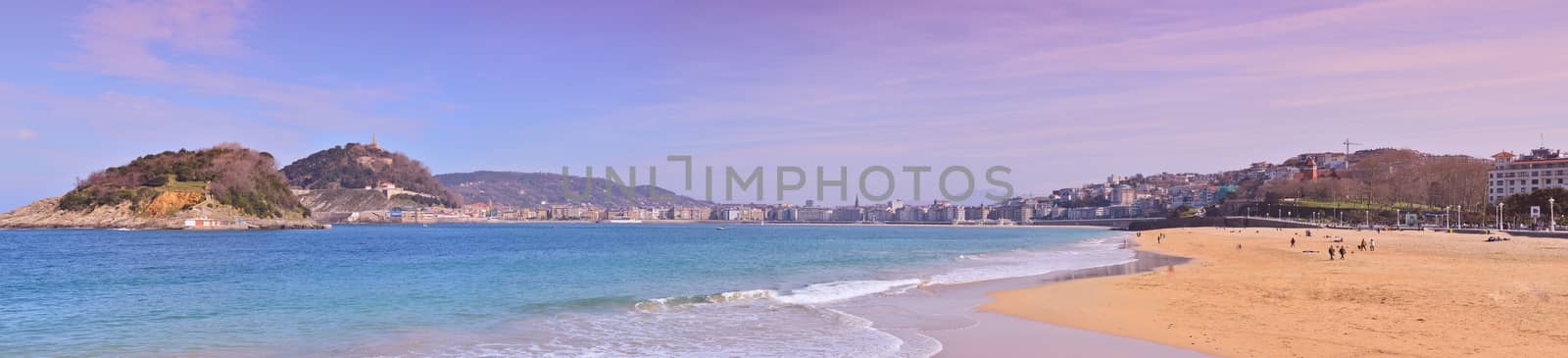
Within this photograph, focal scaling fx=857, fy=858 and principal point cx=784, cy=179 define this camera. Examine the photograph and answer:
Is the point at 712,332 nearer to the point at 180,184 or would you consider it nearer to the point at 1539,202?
the point at 1539,202

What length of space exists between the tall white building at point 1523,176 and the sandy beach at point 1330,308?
9629 cm

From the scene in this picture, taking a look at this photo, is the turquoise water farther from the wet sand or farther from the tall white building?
the tall white building

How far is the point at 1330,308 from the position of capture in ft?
44.5

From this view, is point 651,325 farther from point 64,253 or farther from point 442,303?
point 64,253

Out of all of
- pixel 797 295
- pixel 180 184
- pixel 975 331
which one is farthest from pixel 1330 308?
pixel 180 184

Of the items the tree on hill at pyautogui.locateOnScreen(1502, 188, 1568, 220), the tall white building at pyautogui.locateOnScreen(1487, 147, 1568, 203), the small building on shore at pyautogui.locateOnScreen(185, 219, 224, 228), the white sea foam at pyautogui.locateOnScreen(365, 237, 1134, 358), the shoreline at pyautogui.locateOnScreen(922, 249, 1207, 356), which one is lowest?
the small building on shore at pyautogui.locateOnScreen(185, 219, 224, 228)

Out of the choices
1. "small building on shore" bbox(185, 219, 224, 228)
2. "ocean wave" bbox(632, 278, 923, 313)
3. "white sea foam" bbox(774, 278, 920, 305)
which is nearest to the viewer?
"ocean wave" bbox(632, 278, 923, 313)

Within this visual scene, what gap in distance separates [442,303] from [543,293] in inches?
111

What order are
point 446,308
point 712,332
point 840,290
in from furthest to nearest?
point 840,290 < point 446,308 < point 712,332

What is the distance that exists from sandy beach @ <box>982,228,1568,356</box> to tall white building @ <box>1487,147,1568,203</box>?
96290 millimetres

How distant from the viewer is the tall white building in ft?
315

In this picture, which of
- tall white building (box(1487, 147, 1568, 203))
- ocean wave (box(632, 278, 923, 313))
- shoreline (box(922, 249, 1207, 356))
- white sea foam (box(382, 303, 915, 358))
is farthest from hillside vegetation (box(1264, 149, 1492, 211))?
white sea foam (box(382, 303, 915, 358))

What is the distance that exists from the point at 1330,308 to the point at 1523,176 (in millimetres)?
116100

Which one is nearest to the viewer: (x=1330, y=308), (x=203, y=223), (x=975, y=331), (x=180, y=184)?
(x=975, y=331)
